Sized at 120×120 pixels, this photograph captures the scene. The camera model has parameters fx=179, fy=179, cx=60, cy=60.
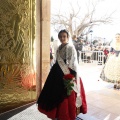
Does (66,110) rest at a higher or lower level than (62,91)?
lower

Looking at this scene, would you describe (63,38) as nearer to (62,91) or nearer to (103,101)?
(62,91)

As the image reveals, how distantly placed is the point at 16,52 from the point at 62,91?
1.15 meters

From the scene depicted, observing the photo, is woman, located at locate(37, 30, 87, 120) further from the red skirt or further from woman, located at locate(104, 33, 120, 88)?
woman, located at locate(104, 33, 120, 88)

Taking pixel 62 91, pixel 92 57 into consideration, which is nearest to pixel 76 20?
pixel 92 57

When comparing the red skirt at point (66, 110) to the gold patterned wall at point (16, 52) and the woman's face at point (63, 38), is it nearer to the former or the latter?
the woman's face at point (63, 38)

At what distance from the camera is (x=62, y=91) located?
2.49m

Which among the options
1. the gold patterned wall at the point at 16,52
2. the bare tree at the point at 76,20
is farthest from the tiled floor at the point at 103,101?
the bare tree at the point at 76,20

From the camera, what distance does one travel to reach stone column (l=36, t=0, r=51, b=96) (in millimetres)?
3441

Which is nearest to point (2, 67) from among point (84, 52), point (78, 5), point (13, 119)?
point (13, 119)

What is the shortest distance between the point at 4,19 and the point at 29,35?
535 mm

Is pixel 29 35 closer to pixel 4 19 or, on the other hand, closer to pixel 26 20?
pixel 26 20

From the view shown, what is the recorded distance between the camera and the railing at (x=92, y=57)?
9209 mm

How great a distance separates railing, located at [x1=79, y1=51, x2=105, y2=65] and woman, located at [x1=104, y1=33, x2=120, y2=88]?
173 inches

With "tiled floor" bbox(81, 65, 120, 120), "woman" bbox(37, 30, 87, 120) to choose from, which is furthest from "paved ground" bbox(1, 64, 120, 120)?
"woman" bbox(37, 30, 87, 120)
